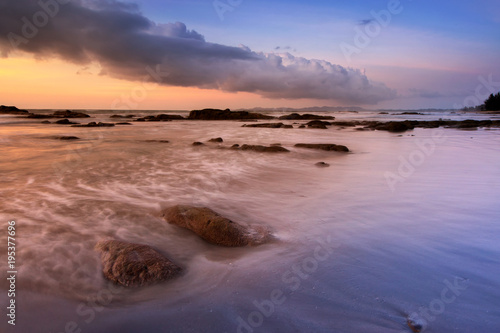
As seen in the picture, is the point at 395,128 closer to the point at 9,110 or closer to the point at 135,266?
the point at 135,266

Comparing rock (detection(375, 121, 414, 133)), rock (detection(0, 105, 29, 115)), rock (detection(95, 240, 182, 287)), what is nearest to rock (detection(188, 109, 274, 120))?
rock (detection(375, 121, 414, 133))

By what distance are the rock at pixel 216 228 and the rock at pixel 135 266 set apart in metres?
0.73

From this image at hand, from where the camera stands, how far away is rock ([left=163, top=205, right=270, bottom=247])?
3438mm

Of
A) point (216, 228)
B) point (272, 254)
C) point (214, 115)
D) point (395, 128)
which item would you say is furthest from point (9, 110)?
point (272, 254)

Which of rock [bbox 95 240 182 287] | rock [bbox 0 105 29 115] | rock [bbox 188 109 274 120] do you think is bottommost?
rock [bbox 95 240 182 287]

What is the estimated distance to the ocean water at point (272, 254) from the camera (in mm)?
2211

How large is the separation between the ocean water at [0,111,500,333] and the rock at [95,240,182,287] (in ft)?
0.29

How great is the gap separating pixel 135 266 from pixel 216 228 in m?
1.08

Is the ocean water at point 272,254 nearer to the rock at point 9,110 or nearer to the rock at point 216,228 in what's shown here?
the rock at point 216,228

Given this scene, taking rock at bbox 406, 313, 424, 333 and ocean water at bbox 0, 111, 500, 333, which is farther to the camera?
ocean water at bbox 0, 111, 500, 333

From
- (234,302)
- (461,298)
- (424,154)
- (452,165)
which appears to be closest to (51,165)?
(234,302)

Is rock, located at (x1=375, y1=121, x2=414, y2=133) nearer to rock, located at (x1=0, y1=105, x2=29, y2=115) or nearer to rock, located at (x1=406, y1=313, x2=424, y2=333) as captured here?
rock, located at (x1=406, y1=313, x2=424, y2=333)

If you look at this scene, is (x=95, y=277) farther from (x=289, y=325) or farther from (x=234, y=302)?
(x=289, y=325)

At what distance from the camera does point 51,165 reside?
7.79 m
